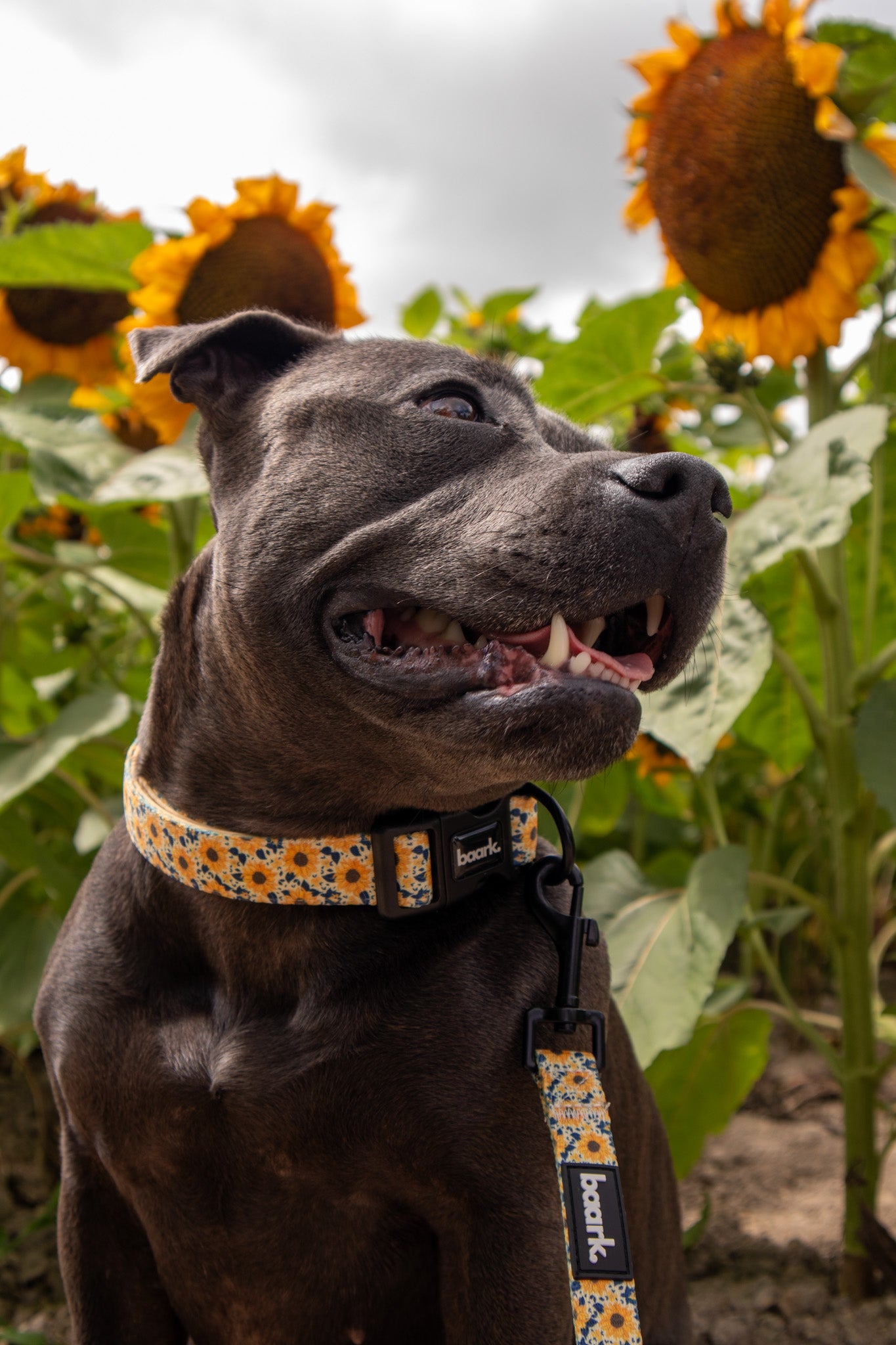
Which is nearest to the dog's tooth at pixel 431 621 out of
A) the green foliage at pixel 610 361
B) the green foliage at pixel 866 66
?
the green foliage at pixel 610 361

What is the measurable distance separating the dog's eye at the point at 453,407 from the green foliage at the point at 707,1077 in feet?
4.93

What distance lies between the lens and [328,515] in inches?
55.4

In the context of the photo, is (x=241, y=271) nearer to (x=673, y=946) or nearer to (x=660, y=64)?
(x=660, y=64)

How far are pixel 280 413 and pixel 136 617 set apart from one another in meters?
1.34

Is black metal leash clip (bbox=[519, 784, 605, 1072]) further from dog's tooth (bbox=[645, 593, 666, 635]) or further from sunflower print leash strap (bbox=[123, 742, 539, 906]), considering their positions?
dog's tooth (bbox=[645, 593, 666, 635])

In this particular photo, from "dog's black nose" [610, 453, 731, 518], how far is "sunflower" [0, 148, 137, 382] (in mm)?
2144

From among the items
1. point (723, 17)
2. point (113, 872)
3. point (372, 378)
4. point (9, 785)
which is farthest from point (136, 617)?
point (723, 17)

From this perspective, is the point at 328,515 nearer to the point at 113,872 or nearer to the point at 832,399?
the point at 113,872

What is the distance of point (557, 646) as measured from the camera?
4.32 feet

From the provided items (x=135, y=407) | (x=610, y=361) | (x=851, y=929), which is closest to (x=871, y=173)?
(x=610, y=361)

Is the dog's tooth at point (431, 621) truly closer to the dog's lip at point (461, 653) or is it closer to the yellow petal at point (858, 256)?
the dog's lip at point (461, 653)

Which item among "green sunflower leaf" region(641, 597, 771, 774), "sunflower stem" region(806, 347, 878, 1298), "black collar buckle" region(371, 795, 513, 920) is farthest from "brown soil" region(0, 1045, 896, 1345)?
"black collar buckle" region(371, 795, 513, 920)

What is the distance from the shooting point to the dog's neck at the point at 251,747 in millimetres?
1419

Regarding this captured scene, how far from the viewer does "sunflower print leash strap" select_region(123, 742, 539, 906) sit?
1.43 metres
